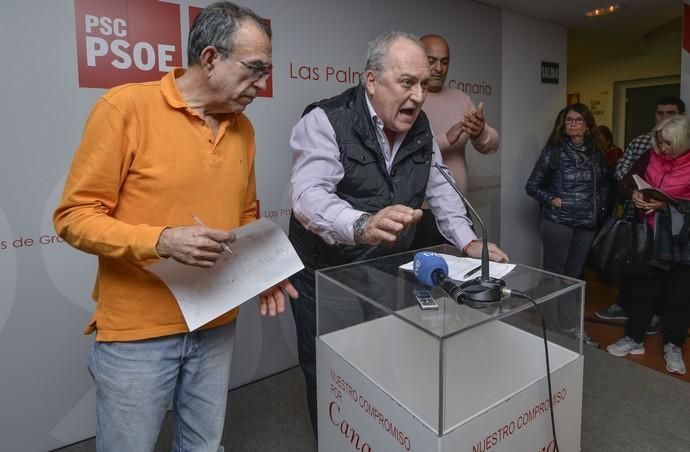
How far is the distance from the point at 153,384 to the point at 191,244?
0.41 m

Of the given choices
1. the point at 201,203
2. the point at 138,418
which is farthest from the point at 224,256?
the point at 138,418

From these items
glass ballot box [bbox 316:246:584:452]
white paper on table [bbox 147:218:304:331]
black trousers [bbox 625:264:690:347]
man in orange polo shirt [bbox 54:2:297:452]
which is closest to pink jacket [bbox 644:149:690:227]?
black trousers [bbox 625:264:690:347]

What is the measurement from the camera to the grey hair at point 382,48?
1.48 m

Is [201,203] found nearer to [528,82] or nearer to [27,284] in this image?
[27,284]

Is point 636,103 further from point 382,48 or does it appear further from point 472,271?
point 472,271

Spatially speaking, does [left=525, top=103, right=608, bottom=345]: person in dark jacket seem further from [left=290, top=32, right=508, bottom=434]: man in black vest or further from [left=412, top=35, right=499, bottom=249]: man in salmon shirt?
[left=290, top=32, right=508, bottom=434]: man in black vest

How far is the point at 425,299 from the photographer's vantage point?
1.06 meters

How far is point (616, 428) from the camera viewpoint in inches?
80.2

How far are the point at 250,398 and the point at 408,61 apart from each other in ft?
5.88

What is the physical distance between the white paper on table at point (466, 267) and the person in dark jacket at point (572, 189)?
2113 millimetres

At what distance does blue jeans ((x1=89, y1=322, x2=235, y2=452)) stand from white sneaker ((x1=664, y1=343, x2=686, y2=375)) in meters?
2.54

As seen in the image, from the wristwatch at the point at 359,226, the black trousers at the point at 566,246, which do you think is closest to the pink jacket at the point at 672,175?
the black trousers at the point at 566,246

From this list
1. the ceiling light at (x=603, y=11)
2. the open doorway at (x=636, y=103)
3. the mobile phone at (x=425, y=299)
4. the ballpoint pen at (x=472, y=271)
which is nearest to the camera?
the mobile phone at (x=425, y=299)

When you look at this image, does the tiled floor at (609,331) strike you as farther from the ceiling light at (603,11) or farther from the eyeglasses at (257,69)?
the eyeglasses at (257,69)
